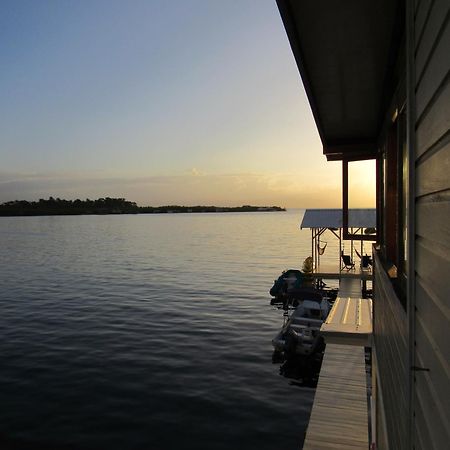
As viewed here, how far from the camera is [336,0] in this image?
10.2ft

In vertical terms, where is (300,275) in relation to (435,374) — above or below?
below

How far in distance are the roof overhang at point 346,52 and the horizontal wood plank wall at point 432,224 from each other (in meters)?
1.28

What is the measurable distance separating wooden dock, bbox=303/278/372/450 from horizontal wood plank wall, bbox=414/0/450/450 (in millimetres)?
7303

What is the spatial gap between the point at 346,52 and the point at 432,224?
2.86 meters

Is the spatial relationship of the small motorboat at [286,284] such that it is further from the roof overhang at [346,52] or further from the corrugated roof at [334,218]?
the roof overhang at [346,52]

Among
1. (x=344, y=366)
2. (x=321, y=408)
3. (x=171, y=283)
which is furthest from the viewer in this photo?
(x=171, y=283)

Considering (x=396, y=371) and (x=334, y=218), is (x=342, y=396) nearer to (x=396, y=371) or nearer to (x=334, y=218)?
(x=396, y=371)

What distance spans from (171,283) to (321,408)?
101ft

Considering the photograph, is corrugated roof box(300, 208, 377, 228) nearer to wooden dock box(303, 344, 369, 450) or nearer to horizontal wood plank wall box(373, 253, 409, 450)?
wooden dock box(303, 344, 369, 450)

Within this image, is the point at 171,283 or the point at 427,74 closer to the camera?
the point at 427,74

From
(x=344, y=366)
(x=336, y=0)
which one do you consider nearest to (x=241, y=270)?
(x=344, y=366)

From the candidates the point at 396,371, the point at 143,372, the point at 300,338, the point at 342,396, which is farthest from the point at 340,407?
the point at 143,372

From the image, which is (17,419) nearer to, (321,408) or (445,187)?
(321,408)

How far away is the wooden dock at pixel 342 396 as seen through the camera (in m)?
8.90
